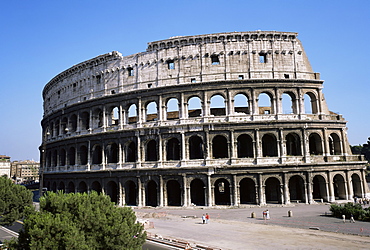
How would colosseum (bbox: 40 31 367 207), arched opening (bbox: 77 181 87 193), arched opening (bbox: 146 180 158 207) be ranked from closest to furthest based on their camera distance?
colosseum (bbox: 40 31 367 207)
arched opening (bbox: 146 180 158 207)
arched opening (bbox: 77 181 87 193)

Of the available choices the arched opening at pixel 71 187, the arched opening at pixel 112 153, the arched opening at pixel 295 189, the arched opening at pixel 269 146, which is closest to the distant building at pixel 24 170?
the arched opening at pixel 71 187

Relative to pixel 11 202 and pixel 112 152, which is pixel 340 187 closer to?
pixel 112 152

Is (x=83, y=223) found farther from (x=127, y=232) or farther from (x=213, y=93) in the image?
(x=213, y=93)

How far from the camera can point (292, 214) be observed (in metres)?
24.8

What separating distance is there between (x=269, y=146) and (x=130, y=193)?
1672 cm

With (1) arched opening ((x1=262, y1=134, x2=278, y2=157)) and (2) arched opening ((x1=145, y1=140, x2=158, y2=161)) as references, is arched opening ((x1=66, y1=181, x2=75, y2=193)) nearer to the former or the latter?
(2) arched opening ((x1=145, y1=140, x2=158, y2=161))

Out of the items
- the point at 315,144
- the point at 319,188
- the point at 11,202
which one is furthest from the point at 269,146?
the point at 11,202

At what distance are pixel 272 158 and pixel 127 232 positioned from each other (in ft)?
71.4

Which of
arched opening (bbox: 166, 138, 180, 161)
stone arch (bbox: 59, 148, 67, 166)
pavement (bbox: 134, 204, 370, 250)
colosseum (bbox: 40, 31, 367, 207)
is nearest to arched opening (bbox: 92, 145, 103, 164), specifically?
colosseum (bbox: 40, 31, 367, 207)

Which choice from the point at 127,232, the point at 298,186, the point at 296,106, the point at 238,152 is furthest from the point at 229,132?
the point at 127,232

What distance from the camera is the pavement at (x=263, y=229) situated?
16500 mm

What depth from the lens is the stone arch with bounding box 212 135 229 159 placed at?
3266 centimetres

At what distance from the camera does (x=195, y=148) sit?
33375 mm

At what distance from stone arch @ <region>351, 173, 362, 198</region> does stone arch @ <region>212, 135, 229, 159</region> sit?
1388 cm
